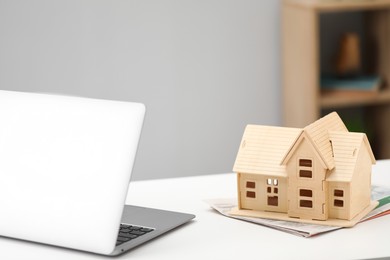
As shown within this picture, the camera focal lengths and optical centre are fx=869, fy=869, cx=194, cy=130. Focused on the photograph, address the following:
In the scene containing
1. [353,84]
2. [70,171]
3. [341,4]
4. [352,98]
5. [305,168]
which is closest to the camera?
[70,171]

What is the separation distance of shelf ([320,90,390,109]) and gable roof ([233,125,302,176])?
203cm

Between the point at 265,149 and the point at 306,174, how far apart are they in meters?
0.10

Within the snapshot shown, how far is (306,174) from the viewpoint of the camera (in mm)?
1604

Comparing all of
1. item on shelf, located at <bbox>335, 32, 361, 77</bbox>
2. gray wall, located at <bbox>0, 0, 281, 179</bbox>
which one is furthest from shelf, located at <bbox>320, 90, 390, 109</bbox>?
gray wall, located at <bbox>0, 0, 281, 179</bbox>

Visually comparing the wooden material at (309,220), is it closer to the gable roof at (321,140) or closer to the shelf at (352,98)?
the gable roof at (321,140)

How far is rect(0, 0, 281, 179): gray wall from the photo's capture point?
3.64 meters

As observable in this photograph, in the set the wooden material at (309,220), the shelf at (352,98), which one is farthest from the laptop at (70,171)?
the shelf at (352,98)

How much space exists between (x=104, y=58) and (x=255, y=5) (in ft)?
2.34

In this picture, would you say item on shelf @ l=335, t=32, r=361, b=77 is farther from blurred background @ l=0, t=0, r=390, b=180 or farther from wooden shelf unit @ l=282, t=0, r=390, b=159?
wooden shelf unit @ l=282, t=0, r=390, b=159

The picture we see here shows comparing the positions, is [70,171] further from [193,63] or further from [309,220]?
[193,63]

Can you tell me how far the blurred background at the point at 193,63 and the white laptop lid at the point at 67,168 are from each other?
6.85ft

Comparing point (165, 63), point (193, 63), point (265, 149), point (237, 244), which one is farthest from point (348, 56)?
point (237, 244)

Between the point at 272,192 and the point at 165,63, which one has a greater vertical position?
the point at 165,63

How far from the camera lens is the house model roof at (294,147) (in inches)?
63.1
